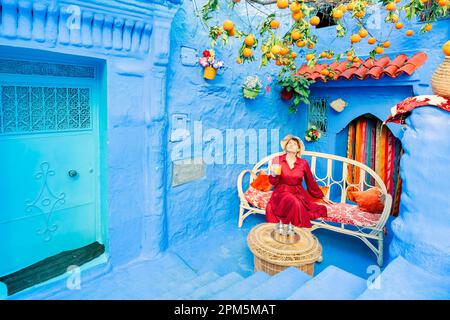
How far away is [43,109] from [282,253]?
9.74 ft

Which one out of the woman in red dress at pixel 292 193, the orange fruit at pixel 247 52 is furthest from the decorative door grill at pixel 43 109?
the woman in red dress at pixel 292 193

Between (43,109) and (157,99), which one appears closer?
(43,109)

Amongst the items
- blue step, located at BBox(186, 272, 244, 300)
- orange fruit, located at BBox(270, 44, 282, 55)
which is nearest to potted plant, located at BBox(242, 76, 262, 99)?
orange fruit, located at BBox(270, 44, 282, 55)

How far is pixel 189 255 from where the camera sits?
4.45 meters

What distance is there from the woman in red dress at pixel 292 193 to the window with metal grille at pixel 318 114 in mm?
1611

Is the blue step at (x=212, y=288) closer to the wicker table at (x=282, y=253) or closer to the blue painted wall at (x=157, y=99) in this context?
the wicker table at (x=282, y=253)

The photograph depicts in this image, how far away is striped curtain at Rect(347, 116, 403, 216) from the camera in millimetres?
5402

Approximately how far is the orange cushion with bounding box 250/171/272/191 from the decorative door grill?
8.02 feet

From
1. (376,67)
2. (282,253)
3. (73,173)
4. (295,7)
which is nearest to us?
(295,7)

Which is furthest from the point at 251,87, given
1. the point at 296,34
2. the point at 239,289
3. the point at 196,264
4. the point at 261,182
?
the point at 239,289

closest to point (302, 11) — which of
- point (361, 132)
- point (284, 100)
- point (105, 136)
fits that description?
point (105, 136)

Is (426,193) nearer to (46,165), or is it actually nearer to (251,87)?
(251,87)

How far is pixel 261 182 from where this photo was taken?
16.5 ft

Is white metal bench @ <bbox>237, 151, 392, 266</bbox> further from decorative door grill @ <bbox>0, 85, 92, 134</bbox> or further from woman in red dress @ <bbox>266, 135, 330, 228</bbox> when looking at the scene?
decorative door grill @ <bbox>0, 85, 92, 134</bbox>
